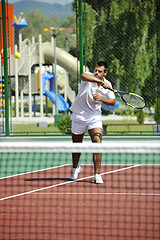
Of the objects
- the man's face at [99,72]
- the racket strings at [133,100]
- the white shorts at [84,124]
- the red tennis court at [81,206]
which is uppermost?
the man's face at [99,72]

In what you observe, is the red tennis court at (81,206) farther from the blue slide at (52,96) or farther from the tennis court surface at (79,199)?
the blue slide at (52,96)

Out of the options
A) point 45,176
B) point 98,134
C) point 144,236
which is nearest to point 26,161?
point 45,176

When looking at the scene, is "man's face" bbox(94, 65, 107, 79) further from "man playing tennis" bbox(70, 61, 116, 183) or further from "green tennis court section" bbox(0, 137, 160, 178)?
"green tennis court section" bbox(0, 137, 160, 178)

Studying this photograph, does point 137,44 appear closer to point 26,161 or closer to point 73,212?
point 26,161

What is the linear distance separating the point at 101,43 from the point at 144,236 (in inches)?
426

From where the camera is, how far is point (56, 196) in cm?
→ 597

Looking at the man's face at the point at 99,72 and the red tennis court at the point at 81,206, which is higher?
the man's face at the point at 99,72

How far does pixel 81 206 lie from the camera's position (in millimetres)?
5332

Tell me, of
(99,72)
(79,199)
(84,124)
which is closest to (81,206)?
(79,199)

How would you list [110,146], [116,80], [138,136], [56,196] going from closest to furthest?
[110,146] < [56,196] < [138,136] < [116,80]

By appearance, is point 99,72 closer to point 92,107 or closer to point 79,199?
point 92,107

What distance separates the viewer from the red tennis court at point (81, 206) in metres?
4.27

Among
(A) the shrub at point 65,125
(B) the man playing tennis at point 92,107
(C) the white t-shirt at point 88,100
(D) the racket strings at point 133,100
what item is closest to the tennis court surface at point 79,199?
(B) the man playing tennis at point 92,107

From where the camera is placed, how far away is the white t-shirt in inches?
262
